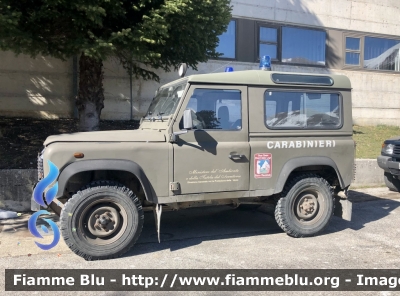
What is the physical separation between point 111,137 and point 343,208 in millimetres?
3560

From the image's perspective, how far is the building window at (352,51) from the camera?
1469 cm

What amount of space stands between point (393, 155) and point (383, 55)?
836 centimetres

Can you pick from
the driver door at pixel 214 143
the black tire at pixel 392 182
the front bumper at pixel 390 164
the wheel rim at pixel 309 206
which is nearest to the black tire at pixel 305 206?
the wheel rim at pixel 309 206

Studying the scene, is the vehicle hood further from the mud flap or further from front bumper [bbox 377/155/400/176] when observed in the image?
front bumper [bbox 377/155/400/176]

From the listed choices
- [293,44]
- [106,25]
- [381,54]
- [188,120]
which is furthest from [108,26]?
[381,54]

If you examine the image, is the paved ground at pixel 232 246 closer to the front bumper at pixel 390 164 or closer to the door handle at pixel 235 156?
the door handle at pixel 235 156

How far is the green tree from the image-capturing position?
21.6 ft

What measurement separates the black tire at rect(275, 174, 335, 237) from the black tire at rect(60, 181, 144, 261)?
204 centimetres

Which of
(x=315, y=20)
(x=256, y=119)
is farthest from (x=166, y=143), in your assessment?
(x=315, y=20)

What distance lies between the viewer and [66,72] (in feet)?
35.8

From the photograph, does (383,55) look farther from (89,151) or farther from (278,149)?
(89,151)

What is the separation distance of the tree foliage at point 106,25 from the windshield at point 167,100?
1.39 meters

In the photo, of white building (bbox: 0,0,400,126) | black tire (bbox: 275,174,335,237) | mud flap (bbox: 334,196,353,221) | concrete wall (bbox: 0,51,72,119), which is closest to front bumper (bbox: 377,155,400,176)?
mud flap (bbox: 334,196,353,221)

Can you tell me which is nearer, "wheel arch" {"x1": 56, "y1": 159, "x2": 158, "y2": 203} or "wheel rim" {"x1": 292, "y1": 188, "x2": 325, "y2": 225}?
"wheel arch" {"x1": 56, "y1": 159, "x2": 158, "y2": 203}
